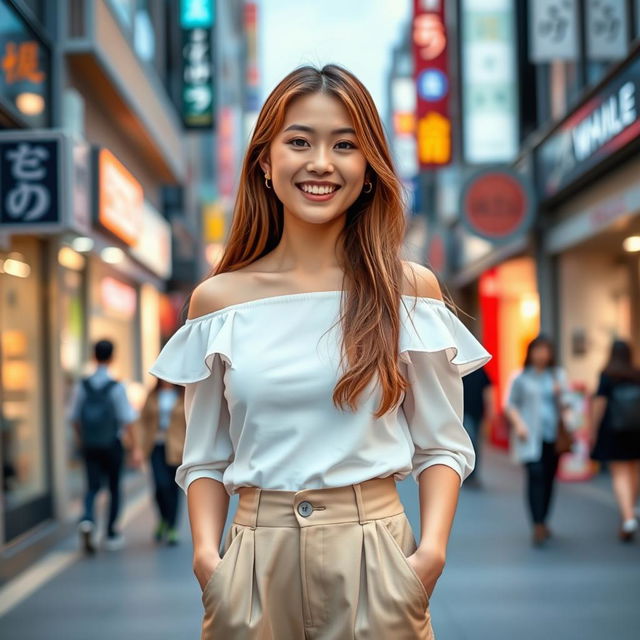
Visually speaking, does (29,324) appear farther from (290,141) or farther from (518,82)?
(518,82)

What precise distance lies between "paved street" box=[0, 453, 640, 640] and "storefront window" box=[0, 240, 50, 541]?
667 mm

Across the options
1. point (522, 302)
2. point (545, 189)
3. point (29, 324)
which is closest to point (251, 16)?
point (522, 302)

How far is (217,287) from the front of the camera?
2.16m

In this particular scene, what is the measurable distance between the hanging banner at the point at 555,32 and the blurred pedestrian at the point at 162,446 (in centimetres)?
664

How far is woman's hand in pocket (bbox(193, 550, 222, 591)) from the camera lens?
2021 millimetres

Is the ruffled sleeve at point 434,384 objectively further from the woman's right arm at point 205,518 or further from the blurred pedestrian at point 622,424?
the blurred pedestrian at point 622,424

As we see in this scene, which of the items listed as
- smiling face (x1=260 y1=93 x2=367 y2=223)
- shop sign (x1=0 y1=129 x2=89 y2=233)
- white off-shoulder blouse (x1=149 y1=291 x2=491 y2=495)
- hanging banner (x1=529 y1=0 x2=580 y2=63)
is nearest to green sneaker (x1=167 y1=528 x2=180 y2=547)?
shop sign (x1=0 y1=129 x2=89 y2=233)

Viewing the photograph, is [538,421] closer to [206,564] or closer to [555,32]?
[555,32]

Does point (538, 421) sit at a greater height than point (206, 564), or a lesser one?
lesser

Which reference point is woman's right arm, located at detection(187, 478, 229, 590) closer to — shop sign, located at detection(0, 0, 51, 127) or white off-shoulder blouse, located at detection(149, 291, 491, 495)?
white off-shoulder blouse, located at detection(149, 291, 491, 495)

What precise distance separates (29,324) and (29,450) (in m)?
1.13

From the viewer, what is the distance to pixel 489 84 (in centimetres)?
1723

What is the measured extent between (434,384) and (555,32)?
37.1ft

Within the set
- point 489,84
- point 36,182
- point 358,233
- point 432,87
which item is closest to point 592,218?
point 489,84
